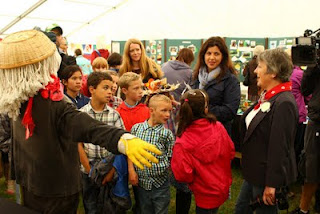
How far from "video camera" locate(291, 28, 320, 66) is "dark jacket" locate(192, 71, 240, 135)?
50 cm

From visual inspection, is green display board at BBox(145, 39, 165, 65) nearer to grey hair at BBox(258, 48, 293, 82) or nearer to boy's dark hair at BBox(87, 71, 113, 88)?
boy's dark hair at BBox(87, 71, 113, 88)

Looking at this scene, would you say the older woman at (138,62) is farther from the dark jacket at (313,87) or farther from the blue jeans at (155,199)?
the dark jacket at (313,87)

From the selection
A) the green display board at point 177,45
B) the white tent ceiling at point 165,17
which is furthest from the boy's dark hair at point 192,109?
the green display board at point 177,45

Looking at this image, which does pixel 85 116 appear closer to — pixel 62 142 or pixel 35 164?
pixel 62 142

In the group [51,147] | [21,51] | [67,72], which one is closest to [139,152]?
[51,147]

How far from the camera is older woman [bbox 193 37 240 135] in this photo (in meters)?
2.40

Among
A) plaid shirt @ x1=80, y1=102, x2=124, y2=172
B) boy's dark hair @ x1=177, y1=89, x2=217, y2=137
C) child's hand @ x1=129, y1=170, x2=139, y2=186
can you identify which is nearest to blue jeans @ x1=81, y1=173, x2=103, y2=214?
plaid shirt @ x1=80, y1=102, x2=124, y2=172

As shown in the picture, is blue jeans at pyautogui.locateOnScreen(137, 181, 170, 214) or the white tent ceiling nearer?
blue jeans at pyautogui.locateOnScreen(137, 181, 170, 214)

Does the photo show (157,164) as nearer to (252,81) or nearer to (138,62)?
(138,62)

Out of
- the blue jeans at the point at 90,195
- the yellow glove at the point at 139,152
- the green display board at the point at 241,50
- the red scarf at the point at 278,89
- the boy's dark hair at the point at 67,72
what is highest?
the green display board at the point at 241,50

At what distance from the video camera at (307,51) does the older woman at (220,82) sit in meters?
0.50

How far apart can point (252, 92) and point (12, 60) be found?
11.6 ft

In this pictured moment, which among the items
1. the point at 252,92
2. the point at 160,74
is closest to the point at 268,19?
the point at 252,92

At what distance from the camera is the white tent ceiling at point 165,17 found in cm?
532
